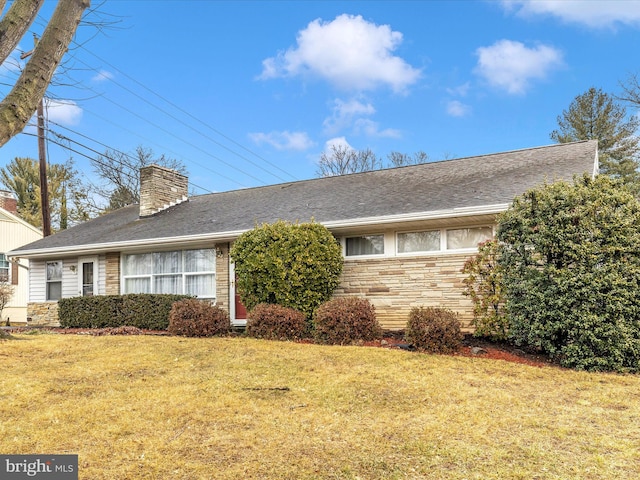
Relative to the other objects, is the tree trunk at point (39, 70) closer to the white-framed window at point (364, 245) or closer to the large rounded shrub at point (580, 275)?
the large rounded shrub at point (580, 275)

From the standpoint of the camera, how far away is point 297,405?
504 cm

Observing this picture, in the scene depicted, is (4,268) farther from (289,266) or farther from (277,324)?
(277,324)

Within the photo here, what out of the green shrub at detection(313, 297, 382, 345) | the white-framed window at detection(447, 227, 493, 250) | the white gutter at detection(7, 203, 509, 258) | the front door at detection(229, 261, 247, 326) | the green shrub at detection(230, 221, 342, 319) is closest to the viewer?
the green shrub at detection(313, 297, 382, 345)

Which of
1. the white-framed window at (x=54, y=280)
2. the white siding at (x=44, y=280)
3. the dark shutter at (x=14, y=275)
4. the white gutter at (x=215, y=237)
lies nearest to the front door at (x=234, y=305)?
the white gutter at (x=215, y=237)

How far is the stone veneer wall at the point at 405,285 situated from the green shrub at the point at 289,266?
673mm

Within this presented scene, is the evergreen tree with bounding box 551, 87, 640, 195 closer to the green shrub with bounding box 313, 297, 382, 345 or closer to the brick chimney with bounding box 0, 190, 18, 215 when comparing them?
the green shrub with bounding box 313, 297, 382, 345

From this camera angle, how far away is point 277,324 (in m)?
8.99

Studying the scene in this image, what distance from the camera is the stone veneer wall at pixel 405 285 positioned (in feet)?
31.1

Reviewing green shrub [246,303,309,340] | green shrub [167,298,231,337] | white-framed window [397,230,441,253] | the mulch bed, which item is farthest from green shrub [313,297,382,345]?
green shrub [167,298,231,337]

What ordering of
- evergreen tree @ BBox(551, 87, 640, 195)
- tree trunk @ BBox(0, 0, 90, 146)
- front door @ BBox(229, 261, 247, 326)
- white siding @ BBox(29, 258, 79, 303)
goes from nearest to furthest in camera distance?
tree trunk @ BBox(0, 0, 90, 146), front door @ BBox(229, 261, 247, 326), white siding @ BBox(29, 258, 79, 303), evergreen tree @ BBox(551, 87, 640, 195)

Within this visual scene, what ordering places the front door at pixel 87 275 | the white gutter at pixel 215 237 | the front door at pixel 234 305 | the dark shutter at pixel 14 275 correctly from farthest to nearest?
the dark shutter at pixel 14 275 < the front door at pixel 87 275 < the front door at pixel 234 305 < the white gutter at pixel 215 237

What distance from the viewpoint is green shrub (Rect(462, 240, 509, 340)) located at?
26.6ft

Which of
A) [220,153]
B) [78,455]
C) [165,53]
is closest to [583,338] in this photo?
[78,455]

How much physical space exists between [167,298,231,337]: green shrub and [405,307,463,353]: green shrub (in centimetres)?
415
